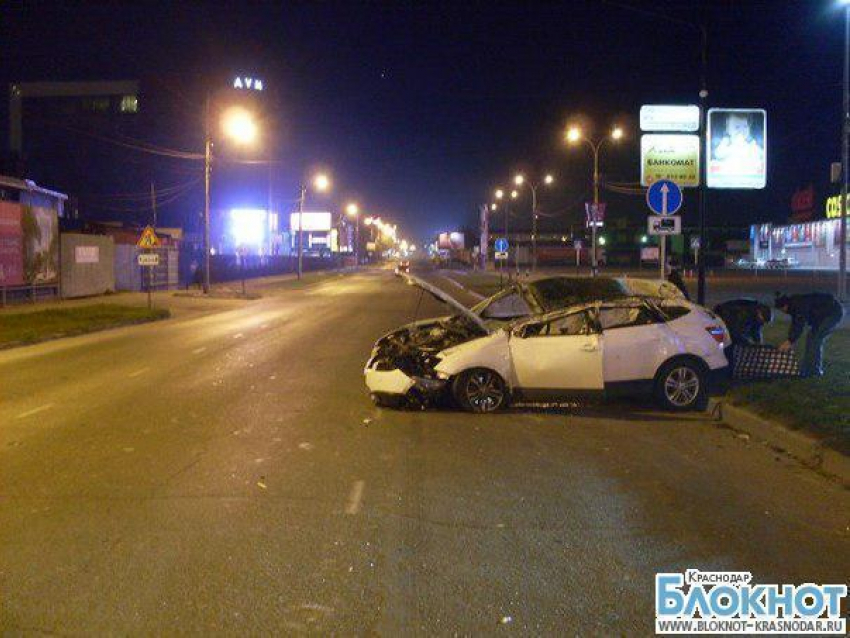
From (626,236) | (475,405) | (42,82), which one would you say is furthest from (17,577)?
(626,236)

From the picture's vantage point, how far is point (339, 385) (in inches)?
531

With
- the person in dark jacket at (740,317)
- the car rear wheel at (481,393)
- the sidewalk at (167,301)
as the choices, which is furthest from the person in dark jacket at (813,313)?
the sidewalk at (167,301)

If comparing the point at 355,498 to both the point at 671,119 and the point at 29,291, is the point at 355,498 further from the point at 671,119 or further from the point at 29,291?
the point at 29,291

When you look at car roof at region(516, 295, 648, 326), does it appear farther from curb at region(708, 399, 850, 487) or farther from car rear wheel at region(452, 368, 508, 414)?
curb at region(708, 399, 850, 487)

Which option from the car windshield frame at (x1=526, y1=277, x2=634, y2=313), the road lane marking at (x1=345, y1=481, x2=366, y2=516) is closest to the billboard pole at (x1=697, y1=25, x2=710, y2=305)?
the car windshield frame at (x1=526, y1=277, x2=634, y2=313)

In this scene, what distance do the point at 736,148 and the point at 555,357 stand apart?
1159 centimetres

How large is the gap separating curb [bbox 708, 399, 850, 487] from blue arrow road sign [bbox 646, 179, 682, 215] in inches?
204

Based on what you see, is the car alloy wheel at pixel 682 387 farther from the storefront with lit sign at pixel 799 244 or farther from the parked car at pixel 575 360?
the storefront with lit sign at pixel 799 244

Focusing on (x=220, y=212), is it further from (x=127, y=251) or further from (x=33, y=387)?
(x=33, y=387)

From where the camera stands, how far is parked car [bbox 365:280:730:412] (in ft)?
35.6

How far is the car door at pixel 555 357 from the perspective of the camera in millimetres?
10805

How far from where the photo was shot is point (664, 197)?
15633 millimetres

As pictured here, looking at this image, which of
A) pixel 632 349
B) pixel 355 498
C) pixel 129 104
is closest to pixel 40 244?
pixel 632 349

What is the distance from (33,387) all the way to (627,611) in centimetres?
1119
